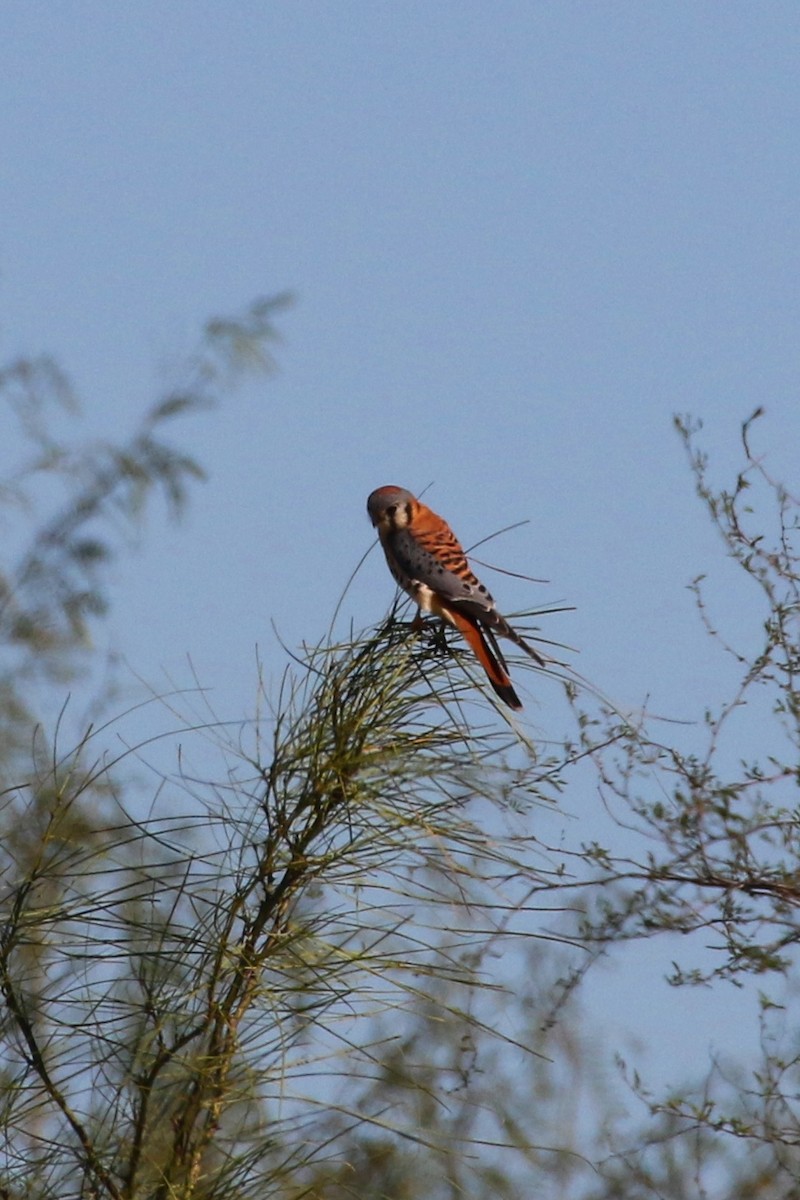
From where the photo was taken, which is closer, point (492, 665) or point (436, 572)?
point (492, 665)

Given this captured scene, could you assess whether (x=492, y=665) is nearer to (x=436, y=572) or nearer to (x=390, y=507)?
(x=436, y=572)

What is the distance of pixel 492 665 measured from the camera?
246cm

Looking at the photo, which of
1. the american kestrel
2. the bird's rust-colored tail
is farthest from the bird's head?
the bird's rust-colored tail

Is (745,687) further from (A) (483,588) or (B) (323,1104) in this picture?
(B) (323,1104)

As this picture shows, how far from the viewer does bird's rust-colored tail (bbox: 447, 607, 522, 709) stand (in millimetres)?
2250

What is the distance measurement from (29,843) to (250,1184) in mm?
611

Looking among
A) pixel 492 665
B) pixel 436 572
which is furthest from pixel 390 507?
pixel 492 665

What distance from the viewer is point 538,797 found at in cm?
199

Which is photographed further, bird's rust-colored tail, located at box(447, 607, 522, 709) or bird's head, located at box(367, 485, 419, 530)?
bird's head, located at box(367, 485, 419, 530)

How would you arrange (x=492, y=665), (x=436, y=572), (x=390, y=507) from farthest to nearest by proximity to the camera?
(x=390, y=507) → (x=436, y=572) → (x=492, y=665)

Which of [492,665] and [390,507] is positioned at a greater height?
[390,507]

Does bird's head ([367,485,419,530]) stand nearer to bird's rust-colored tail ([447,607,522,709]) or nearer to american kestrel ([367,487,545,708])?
american kestrel ([367,487,545,708])

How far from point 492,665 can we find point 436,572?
1.55m

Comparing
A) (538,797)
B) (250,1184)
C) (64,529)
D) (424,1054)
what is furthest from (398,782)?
(64,529)
